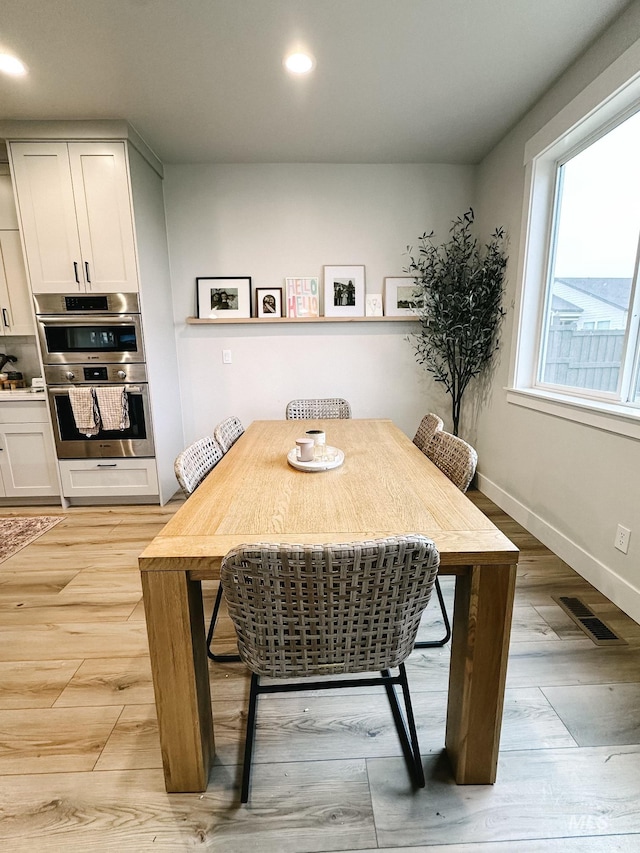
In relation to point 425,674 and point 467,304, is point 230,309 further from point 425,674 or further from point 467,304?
point 425,674

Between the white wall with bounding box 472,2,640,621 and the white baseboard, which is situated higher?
the white wall with bounding box 472,2,640,621

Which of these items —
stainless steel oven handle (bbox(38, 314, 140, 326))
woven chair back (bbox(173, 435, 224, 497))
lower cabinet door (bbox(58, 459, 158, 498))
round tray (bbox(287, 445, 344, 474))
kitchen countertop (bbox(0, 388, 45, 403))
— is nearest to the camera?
woven chair back (bbox(173, 435, 224, 497))

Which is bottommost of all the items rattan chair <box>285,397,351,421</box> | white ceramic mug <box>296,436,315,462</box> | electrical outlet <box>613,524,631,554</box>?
electrical outlet <box>613,524,631,554</box>

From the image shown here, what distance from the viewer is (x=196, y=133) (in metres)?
2.71

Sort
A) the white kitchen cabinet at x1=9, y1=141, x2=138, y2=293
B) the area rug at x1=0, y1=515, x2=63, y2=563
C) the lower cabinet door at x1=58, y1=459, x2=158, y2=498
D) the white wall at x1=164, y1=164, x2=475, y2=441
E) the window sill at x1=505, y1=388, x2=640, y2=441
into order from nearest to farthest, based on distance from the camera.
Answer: the window sill at x1=505, y1=388, x2=640, y2=441 → the area rug at x1=0, y1=515, x2=63, y2=563 → the white kitchen cabinet at x1=9, y1=141, x2=138, y2=293 → the lower cabinet door at x1=58, y1=459, x2=158, y2=498 → the white wall at x1=164, y1=164, x2=475, y2=441

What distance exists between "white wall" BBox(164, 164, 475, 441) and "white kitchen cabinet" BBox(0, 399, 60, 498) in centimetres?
106

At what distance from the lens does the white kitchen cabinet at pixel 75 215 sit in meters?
2.59

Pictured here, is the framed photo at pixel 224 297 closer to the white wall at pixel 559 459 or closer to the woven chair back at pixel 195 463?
the woven chair back at pixel 195 463

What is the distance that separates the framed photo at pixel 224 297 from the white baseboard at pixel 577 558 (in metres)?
2.55

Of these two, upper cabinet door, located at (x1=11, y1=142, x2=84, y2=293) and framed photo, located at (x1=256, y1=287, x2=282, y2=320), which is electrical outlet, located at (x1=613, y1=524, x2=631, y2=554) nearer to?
framed photo, located at (x1=256, y1=287, x2=282, y2=320)

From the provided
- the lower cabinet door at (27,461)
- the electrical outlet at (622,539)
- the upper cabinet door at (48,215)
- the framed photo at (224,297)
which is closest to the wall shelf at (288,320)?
the framed photo at (224,297)

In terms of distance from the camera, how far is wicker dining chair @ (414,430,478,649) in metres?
1.39

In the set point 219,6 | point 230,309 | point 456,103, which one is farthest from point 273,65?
point 230,309

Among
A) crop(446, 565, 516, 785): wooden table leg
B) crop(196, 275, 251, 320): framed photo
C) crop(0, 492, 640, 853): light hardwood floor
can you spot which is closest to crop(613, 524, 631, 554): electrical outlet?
crop(0, 492, 640, 853): light hardwood floor
